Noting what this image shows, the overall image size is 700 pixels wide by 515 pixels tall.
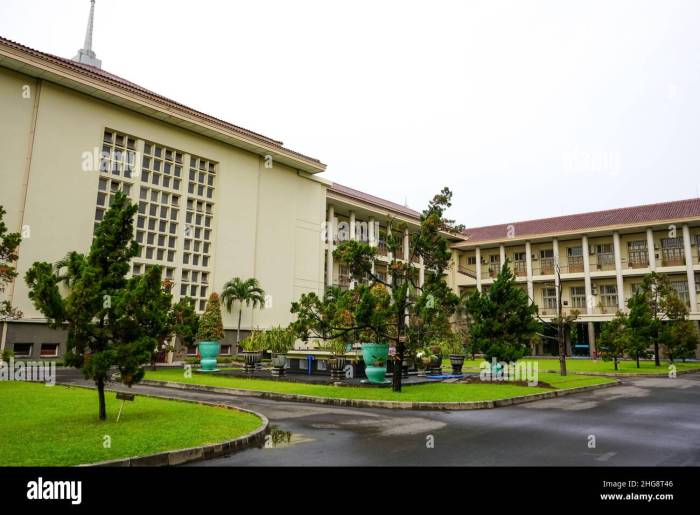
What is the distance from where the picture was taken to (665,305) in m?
33.0

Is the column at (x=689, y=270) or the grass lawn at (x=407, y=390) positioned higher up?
the column at (x=689, y=270)

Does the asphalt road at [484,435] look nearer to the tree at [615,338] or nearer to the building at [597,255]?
the tree at [615,338]

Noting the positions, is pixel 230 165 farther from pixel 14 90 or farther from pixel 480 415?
pixel 480 415

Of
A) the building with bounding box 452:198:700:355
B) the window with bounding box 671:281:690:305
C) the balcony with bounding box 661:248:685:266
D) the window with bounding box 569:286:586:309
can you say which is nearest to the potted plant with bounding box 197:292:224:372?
the building with bounding box 452:198:700:355

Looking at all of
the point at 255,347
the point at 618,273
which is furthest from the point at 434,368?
the point at 618,273

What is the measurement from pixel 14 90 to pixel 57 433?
25.4m

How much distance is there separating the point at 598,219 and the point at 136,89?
1766 inches

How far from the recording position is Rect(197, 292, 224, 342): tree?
27.2 metres

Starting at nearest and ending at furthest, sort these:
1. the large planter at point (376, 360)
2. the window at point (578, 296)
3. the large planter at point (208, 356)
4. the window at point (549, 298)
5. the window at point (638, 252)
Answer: the large planter at point (376, 360), the large planter at point (208, 356), the window at point (638, 252), the window at point (578, 296), the window at point (549, 298)

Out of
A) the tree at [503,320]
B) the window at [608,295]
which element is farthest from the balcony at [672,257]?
the tree at [503,320]

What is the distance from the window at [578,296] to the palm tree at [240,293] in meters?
34.1

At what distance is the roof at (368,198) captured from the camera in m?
47.3

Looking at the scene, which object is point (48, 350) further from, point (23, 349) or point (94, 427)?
point (94, 427)

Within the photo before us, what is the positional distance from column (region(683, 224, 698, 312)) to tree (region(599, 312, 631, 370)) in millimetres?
17520
